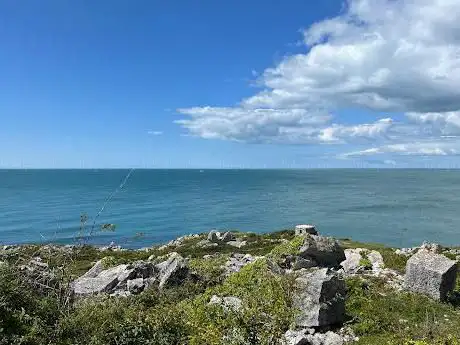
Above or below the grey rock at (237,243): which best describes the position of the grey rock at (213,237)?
above

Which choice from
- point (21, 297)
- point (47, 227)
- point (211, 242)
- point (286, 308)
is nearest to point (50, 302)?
point (21, 297)

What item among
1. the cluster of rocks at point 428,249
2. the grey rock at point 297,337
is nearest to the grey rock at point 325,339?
the grey rock at point 297,337

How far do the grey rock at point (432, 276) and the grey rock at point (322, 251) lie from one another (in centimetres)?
655

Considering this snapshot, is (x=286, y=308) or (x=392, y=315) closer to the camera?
(x=286, y=308)

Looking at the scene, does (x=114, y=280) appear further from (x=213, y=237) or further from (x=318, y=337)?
(x=213, y=237)

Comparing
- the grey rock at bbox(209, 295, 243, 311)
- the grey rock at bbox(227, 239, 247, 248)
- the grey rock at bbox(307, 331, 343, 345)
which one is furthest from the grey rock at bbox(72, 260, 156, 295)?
the grey rock at bbox(227, 239, 247, 248)

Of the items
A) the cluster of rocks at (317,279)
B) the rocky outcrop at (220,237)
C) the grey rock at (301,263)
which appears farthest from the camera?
the rocky outcrop at (220,237)

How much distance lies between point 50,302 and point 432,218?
96368mm

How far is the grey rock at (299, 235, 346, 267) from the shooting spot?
91.8 ft

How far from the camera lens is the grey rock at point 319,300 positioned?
17.3m

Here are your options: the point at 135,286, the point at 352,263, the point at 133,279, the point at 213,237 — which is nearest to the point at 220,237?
the point at 213,237

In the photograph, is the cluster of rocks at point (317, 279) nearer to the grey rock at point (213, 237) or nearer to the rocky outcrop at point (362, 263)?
the rocky outcrop at point (362, 263)

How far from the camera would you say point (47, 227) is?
271 ft

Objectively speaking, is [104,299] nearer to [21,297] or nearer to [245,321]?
[21,297]
